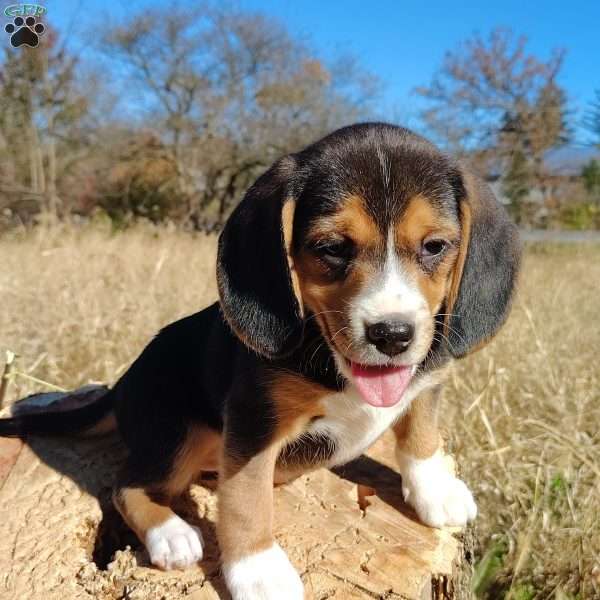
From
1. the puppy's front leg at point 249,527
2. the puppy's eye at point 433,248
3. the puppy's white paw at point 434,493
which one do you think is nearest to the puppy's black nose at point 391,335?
the puppy's eye at point 433,248

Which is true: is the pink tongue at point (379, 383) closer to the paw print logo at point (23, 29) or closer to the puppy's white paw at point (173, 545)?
the puppy's white paw at point (173, 545)

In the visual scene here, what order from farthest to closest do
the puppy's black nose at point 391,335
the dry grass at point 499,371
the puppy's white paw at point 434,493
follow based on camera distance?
the dry grass at point 499,371 < the puppy's white paw at point 434,493 < the puppy's black nose at point 391,335

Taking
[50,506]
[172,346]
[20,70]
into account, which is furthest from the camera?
[20,70]

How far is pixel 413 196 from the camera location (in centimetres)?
198

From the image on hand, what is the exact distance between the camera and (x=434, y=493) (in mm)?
2402

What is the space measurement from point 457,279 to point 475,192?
1.00 ft

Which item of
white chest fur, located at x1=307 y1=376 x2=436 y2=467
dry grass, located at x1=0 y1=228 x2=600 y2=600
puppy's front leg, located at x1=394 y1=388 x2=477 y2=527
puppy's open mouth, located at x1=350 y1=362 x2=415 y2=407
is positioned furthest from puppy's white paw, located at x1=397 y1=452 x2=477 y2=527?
puppy's open mouth, located at x1=350 y1=362 x2=415 y2=407

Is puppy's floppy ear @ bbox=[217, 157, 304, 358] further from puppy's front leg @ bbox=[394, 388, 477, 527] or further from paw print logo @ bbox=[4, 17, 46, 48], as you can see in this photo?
paw print logo @ bbox=[4, 17, 46, 48]

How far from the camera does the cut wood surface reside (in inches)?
79.0

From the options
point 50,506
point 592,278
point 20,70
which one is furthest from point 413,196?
point 20,70

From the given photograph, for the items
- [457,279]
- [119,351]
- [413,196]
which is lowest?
[119,351]

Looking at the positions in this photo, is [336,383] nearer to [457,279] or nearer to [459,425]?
[457,279]

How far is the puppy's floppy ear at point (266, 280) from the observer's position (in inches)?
78.0

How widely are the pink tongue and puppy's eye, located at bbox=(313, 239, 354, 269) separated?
33 centimetres
